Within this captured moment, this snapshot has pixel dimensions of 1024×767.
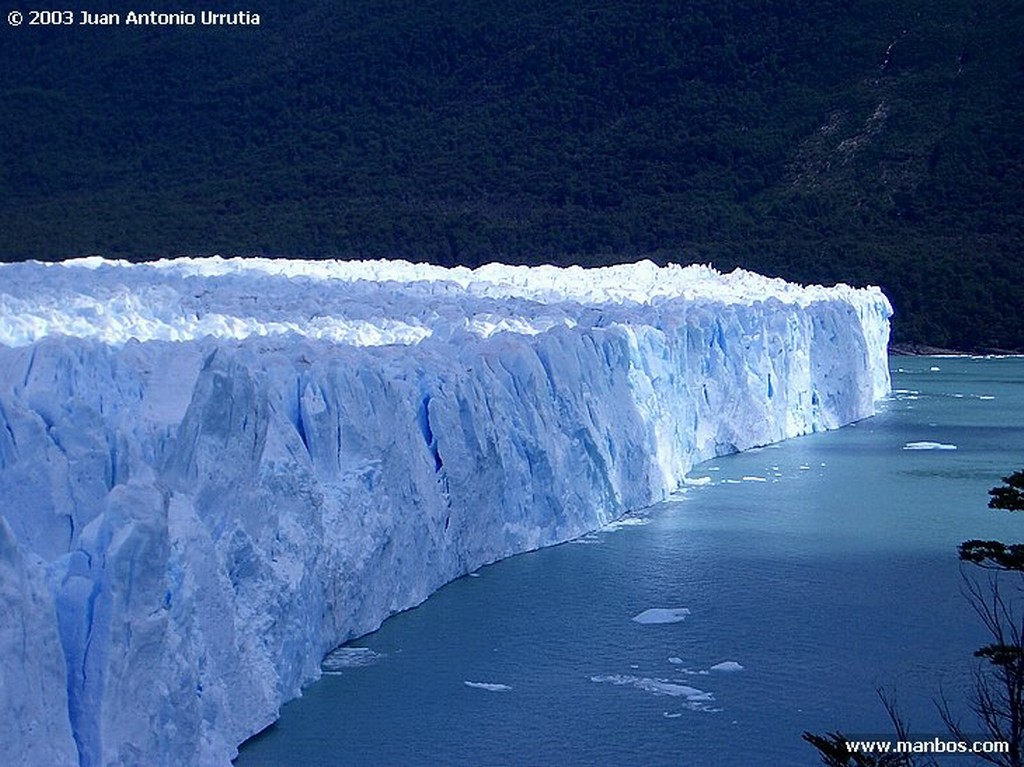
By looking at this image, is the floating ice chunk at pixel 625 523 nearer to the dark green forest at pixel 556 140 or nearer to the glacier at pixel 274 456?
the glacier at pixel 274 456

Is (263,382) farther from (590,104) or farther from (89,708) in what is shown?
(590,104)

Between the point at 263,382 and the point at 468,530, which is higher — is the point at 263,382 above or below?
above

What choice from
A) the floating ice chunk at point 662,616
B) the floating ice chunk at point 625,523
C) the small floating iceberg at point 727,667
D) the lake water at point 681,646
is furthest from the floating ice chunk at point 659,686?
the floating ice chunk at point 625,523

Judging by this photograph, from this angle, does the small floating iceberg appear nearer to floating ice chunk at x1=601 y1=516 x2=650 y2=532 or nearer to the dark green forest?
floating ice chunk at x1=601 y1=516 x2=650 y2=532

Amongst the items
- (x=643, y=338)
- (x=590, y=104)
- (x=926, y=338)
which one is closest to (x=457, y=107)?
(x=590, y=104)

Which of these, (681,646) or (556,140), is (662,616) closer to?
(681,646)

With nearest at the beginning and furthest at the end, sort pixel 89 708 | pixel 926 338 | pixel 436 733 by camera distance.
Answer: pixel 89 708 → pixel 436 733 → pixel 926 338
